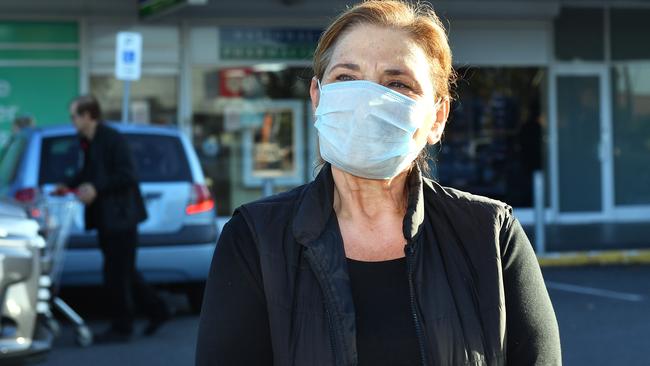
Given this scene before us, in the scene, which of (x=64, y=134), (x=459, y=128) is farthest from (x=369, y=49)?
(x=459, y=128)

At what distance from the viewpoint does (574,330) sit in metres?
8.33

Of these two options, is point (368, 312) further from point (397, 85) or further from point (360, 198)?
point (397, 85)

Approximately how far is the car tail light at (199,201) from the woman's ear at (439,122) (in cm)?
647

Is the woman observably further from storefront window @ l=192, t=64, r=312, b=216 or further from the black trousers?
storefront window @ l=192, t=64, r=312, b=216

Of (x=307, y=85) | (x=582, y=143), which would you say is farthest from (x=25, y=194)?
(x=582, y=143)

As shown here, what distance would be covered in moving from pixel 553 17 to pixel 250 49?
4.96 metres

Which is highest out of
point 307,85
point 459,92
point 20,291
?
point 307,85

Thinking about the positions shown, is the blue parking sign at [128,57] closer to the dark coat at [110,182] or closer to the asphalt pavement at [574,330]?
the asphalt pavement at [574,330]

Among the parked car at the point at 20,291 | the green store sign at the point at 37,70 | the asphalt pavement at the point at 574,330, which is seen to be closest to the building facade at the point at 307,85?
the green store sign at the point at 37,70

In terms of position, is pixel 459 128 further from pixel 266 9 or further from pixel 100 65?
pixel 100 65

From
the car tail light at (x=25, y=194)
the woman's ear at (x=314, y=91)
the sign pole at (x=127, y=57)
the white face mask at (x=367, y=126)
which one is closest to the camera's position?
the white face mask at (x=367, y=126)

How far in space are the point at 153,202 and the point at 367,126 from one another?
265 inches

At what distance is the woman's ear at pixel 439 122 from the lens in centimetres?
244

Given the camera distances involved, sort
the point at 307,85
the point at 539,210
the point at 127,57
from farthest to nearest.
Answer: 1. the point at 307,85
2. the point at 539,210
3. the point at 127,57
